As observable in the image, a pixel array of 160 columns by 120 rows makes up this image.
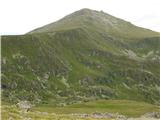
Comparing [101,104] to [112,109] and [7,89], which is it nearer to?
[112,109]

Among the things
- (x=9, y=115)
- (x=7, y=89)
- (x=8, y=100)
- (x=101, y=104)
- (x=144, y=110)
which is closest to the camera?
(x=9, y=115)

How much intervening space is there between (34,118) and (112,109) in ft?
290

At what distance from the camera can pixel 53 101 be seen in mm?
189250

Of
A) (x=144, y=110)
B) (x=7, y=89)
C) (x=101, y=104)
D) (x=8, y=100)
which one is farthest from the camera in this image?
(x=7, y=89)

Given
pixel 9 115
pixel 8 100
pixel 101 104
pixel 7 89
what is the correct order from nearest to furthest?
pixel 9 115 < pixel 101 104 < pixel 8 100 < pixel 7 89

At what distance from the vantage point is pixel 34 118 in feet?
178

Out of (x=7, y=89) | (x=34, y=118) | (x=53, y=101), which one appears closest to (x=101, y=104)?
(x=53, y=101)

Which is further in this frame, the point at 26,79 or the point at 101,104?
the point at 26,79

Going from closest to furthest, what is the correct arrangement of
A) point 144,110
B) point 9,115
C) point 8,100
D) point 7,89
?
point 9,115 → point 144,110 → point 8,100 → point 7,89

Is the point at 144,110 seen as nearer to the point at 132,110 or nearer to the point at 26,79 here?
the point at 132,110

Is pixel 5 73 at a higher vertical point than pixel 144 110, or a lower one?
higher

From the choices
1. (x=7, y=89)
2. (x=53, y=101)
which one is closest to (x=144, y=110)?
(x=53, y=101)

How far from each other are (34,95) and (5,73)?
19.7 m

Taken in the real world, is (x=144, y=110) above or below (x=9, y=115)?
below
